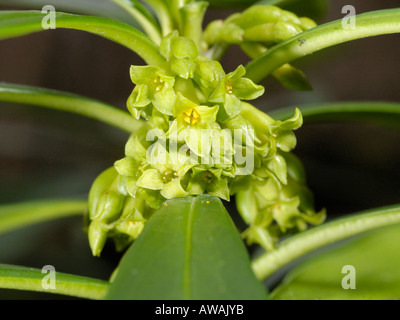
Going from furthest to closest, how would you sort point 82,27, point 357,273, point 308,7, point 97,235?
point 308,7, point 357,273, point 97,235, point 82,27

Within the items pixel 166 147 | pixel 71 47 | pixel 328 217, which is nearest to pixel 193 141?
pixel 166 147

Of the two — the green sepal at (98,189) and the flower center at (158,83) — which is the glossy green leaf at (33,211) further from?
the flower center at (158,83)

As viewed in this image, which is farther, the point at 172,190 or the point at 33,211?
the point at 33,211

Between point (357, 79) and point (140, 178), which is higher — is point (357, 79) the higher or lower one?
the higher one

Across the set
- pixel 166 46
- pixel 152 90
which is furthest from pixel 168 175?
pixel 166 46

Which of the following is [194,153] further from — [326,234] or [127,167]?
[326,234]

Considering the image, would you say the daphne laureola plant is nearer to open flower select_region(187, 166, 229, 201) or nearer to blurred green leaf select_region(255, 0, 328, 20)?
open flower select_region(187, 166, 229, 201)

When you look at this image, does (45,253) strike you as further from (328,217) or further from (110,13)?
(328,217)

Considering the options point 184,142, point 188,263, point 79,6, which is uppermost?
point 79,6

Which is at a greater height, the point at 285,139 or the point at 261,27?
the point at 261,27
